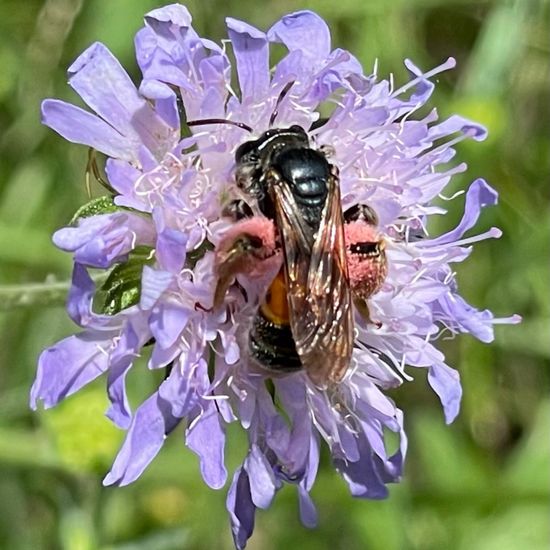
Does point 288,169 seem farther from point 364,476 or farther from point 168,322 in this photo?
point 364,476

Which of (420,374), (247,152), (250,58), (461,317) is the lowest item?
(420,374)

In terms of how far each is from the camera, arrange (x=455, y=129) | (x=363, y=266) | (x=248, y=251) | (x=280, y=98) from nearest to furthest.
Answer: (x=248, y=251), (x=363, y=266), (x=280, y=98), (x=455, y=129)

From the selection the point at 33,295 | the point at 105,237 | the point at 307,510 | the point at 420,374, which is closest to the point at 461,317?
the point at 307,510

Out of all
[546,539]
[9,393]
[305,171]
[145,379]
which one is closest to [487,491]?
[546,539]

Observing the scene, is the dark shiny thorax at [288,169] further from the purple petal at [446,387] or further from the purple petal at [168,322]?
the purple petal at [446,387]

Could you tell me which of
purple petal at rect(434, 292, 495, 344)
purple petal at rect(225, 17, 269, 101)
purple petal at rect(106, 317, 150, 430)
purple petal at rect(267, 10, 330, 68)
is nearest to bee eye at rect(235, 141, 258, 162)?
purple petal at rect(225, 17, 269, 101)
